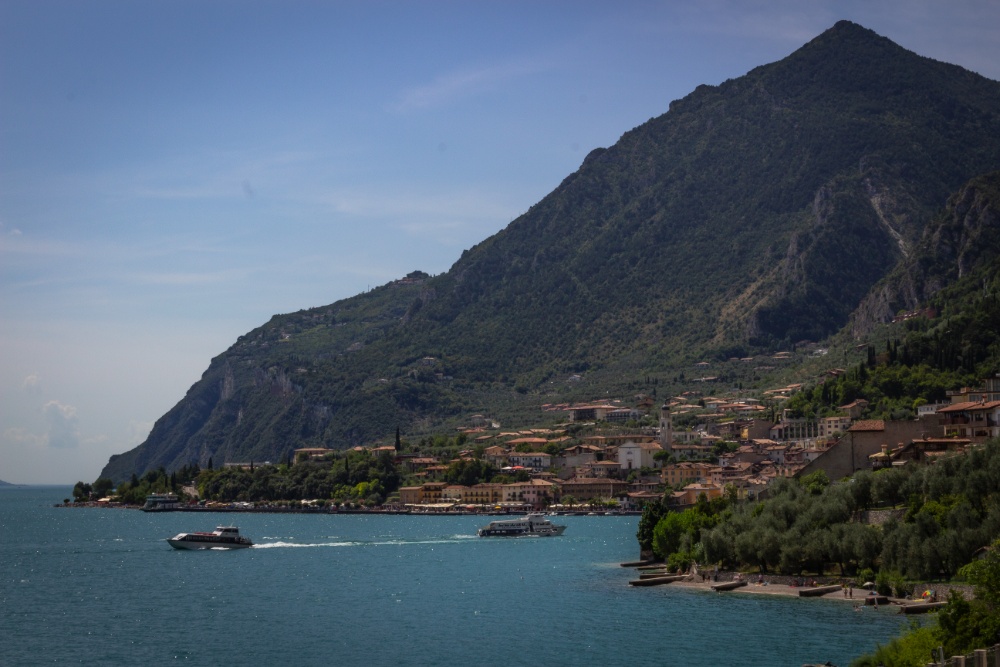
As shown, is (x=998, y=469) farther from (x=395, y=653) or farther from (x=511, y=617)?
(x=395, y=653)

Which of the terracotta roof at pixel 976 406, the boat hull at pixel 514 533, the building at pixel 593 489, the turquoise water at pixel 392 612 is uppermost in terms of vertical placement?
the terracotta roof at pixel 976 406

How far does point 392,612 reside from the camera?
73.2 m

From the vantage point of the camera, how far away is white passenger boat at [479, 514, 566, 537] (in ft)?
443

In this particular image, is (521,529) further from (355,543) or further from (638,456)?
(638,456)

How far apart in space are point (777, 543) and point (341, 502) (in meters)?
126

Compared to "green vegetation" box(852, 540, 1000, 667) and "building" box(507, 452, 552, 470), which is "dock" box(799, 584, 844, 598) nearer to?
"green vegetation" box(852, 540, 1000, 667)

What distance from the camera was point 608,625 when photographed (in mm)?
63906

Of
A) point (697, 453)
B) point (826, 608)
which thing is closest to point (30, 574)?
point (826, 608)

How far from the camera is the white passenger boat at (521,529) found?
13500 centimetres

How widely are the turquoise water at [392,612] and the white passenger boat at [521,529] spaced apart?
15418 millimetres

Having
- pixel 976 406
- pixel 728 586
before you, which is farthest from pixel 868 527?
pixel 976 406

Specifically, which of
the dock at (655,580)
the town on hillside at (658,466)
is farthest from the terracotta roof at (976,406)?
the dock at (655,580)

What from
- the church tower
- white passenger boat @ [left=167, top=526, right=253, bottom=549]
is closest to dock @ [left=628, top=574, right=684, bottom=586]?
white passenger boat @ [left=167, top=526, right=253, bottom=549]

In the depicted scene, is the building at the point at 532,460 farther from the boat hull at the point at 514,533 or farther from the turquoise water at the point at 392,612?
the turquoise water at the point at 392,612
